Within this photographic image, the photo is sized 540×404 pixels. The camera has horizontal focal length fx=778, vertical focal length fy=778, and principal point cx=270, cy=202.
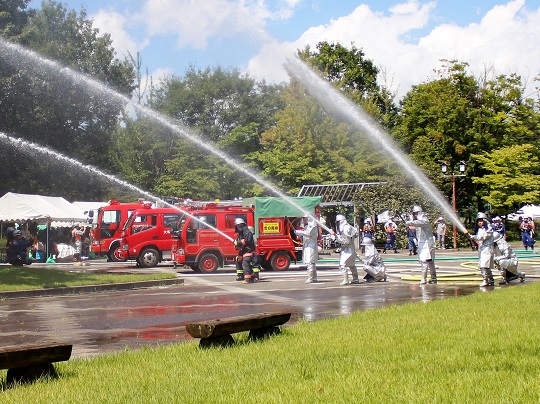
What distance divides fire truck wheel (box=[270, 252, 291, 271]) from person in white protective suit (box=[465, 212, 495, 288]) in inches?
367

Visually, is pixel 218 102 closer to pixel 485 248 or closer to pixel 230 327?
pixel 485 248

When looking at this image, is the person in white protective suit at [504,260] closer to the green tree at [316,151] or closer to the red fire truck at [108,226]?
the red fire truck at [108,226]

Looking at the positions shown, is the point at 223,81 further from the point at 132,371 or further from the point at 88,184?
the point at 132,371

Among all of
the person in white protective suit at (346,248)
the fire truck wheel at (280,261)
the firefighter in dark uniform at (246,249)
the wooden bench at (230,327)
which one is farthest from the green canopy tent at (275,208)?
the wooden bench at (230,327)

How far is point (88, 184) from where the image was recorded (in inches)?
2164

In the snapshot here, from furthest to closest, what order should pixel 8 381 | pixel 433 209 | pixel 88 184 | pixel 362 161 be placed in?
pixel 88 184, pixel 362 161, pixel 433 209, pixel 8 381

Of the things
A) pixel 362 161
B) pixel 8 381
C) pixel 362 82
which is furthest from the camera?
pixel 362 82

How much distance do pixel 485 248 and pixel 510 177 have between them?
32581 millimetres

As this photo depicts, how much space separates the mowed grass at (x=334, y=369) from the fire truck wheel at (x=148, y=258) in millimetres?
20158

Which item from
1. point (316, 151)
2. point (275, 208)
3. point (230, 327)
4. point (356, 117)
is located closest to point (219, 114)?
point (316, 151)

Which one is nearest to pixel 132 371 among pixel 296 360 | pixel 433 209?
pixel 296 360

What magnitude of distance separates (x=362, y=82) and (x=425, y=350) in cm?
5286

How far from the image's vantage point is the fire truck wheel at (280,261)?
86.2 ft

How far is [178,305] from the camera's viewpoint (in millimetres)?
15328
